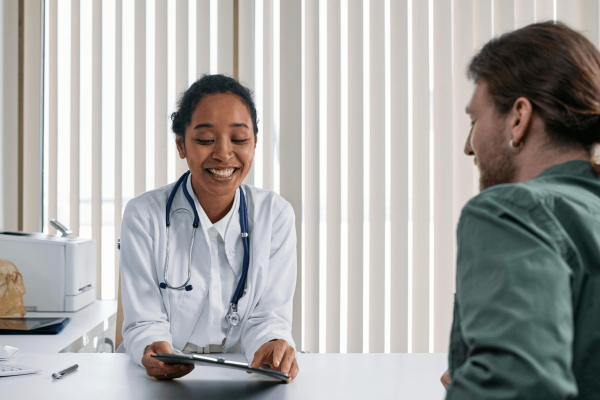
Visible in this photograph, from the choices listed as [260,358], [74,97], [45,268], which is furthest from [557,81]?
[74,97]

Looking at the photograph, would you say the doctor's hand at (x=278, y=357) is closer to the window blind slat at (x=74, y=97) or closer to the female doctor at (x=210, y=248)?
the female doctor at (x=210, y=248)

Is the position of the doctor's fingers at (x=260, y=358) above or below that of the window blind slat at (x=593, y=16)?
below

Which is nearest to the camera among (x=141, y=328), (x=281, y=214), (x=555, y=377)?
(x=555, y=377)

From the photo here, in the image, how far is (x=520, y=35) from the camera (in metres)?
0.75

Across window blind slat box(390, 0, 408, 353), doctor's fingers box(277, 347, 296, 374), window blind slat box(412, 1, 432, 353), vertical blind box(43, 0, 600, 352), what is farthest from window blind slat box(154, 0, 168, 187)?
doctor's fingers box(277, 347, 296, 374)

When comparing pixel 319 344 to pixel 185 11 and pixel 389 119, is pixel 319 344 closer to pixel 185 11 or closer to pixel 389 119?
pixel 389 119

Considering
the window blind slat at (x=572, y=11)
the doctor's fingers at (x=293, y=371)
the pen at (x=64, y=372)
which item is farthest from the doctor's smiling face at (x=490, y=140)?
the window blind slat at (x=572, y=11)

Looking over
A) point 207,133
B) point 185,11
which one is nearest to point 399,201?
point 207,133

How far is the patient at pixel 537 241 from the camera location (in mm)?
466

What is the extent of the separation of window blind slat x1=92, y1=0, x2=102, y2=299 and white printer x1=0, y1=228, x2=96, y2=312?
59cm

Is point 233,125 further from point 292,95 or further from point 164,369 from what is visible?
point 292,95

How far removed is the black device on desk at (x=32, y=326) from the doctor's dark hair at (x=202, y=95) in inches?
35.8

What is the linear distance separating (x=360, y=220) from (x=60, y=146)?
6.27 ft

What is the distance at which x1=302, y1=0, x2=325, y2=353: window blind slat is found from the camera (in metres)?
2.62
